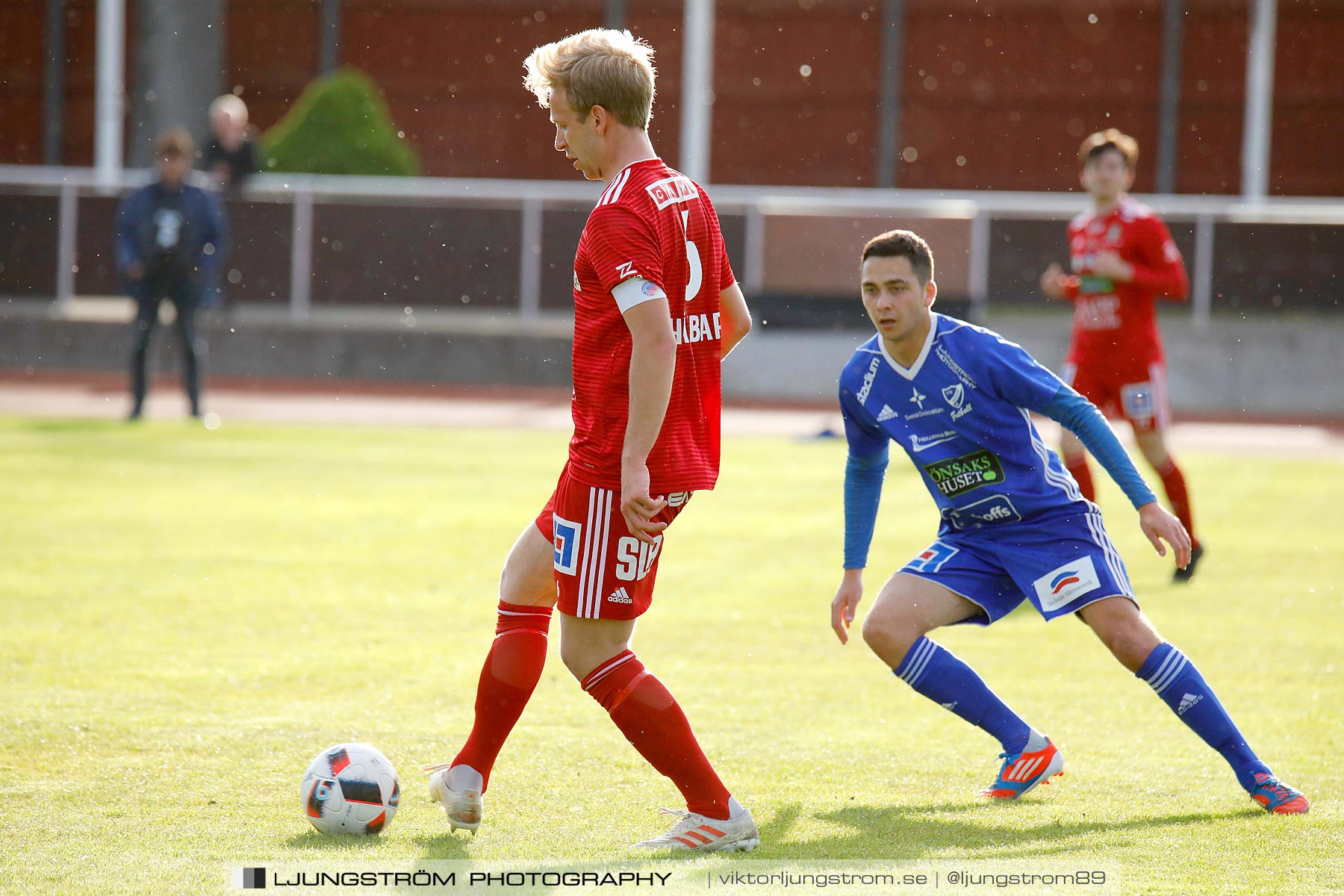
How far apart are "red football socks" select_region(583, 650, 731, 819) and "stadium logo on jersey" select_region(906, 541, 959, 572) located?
1.01m

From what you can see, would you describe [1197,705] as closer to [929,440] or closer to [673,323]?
[929,440]

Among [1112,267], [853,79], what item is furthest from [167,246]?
[853,79]

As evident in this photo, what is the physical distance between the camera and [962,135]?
2403 centimetres

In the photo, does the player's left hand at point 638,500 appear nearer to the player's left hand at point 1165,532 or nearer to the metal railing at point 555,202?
the player's left hand at point 1165,532

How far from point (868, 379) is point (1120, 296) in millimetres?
4192

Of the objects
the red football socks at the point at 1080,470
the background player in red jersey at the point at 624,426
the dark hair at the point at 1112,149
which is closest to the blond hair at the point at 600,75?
the background player in red jersey at the point at 624,426

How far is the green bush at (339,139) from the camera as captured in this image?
1909 cm

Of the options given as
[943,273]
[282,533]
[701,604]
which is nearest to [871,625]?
[701,604]

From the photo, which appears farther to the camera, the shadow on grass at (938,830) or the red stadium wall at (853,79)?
the red stadium wall at (853,79)

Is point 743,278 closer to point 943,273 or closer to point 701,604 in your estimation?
point 943,273

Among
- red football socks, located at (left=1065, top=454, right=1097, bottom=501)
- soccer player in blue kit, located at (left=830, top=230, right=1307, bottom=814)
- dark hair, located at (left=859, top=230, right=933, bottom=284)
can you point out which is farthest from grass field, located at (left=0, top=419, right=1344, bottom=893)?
dark hair, located at (left=859, top=230, right=933, bottom=284)

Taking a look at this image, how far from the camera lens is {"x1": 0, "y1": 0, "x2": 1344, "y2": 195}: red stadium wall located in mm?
23594

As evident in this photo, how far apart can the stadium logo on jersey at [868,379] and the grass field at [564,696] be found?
3.35 ft

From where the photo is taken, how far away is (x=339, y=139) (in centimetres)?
1912
